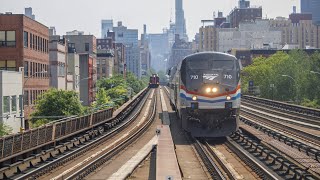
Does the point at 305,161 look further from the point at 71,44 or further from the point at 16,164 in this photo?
the point at 71,44

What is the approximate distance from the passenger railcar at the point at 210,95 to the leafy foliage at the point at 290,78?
136 feet

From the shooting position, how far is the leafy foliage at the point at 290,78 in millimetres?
76506

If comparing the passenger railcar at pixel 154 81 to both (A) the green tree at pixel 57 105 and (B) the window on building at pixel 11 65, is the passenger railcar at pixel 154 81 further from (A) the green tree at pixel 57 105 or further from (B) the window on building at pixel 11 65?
(A) the green tree at pixel 57 105

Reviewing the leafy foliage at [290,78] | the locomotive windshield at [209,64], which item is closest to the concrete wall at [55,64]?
the leafy foliage at [290,78]

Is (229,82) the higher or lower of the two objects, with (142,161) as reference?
higher

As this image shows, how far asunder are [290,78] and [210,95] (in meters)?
59.7

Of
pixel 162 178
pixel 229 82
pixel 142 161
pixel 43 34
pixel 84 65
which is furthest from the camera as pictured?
pixel 84 65

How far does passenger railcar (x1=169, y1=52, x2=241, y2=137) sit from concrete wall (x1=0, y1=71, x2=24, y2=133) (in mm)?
22431

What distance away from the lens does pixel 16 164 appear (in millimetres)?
20672

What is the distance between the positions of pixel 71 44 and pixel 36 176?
406 feet

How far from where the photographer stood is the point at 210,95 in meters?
28.5

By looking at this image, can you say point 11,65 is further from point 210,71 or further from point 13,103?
point 210,71

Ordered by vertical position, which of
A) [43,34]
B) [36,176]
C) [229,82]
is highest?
[43,34]

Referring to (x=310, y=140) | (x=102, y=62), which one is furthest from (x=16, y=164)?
(x=102, y=62)
